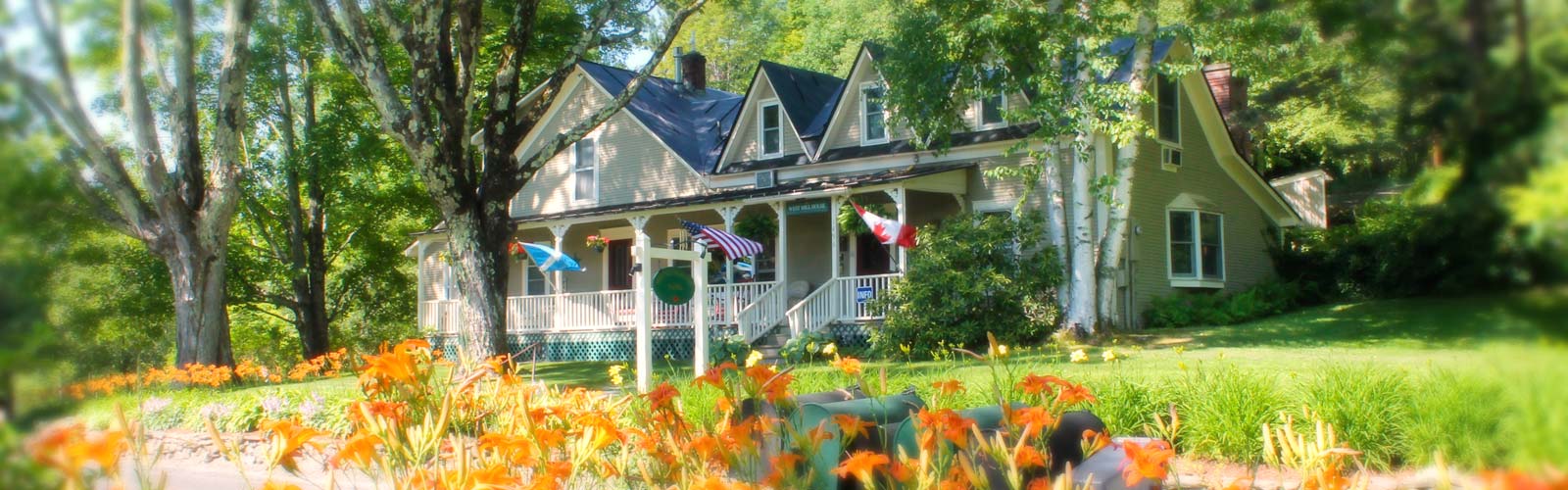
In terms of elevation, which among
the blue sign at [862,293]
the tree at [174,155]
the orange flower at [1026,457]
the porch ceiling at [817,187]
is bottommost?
the orange flower at [1026,457]

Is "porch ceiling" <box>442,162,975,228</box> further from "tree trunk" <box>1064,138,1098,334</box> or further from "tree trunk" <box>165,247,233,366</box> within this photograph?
"tree trunk" <box>165,247,233,366</box>

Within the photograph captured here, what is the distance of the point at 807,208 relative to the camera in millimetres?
21781

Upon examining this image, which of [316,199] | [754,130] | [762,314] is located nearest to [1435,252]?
[762,314]

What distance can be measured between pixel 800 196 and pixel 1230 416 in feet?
47.9

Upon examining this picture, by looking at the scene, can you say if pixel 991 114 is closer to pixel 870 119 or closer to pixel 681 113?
pixel 870 119

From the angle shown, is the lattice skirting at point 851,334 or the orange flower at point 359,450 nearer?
the orange flower at point 359,450

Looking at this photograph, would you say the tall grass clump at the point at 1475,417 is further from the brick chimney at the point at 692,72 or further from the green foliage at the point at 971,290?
the brick chimney at the point at 692,72

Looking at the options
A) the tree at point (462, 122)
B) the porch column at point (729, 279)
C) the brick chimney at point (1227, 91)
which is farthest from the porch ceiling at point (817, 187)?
the tree at point (462, 122)

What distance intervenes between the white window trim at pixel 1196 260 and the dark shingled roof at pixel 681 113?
359 inches

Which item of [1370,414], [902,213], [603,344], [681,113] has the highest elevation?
[681,113]

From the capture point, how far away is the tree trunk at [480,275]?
12.5 meters

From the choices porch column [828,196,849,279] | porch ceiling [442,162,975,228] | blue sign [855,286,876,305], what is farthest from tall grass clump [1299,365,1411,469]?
porch column [828,196,849,279]

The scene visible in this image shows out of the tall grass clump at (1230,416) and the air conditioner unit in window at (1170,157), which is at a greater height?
the air conditioner unit in window at (1170,157)

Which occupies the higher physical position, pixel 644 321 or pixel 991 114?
pixel 991 114
